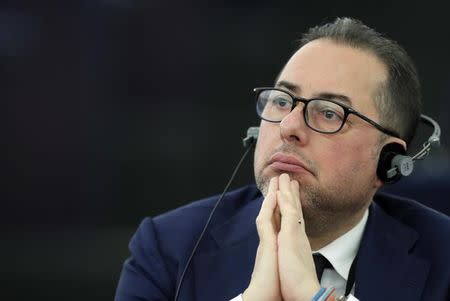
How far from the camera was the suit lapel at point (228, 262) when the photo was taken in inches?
80.1

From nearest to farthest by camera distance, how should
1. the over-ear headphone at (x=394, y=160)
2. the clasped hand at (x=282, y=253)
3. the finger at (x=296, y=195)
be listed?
the clasped hand at (x=282, y=253) < the finger at (x=296, y=195) < the over-ear headphone at (x=394, y=160)

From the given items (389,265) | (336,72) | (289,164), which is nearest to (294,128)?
(289,164)

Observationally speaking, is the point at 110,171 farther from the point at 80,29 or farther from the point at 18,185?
the point at 80,29

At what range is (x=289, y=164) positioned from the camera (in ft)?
6.49

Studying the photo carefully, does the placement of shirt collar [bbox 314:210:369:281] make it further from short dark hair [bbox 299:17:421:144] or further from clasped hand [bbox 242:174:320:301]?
short dark hair [bbox 299:17:421:144]

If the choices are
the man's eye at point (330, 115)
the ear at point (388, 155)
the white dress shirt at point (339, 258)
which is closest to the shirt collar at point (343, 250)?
the white dress shirt at point (339, 258)

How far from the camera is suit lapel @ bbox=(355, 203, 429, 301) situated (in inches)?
81.4

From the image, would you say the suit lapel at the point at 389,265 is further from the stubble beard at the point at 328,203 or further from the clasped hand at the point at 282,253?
the clasped hand at the point at 282,253

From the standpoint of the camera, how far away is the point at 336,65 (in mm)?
2055

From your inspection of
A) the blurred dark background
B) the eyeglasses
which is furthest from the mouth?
the blurred dark background

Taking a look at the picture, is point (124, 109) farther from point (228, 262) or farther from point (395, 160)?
point (395, 160)

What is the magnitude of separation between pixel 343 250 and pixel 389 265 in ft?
0.49

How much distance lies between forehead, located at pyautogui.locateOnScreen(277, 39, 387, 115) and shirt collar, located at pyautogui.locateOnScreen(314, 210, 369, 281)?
0.43 meters

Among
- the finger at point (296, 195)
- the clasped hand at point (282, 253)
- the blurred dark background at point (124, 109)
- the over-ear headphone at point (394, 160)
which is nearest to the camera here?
the clasped hand at point (282, 253)
